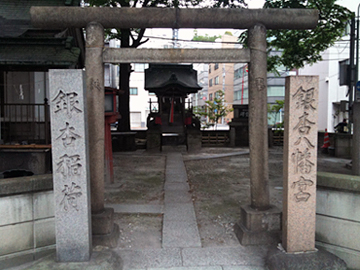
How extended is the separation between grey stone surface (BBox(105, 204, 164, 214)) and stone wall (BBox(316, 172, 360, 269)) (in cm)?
301

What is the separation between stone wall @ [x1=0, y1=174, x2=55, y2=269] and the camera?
12.4ft

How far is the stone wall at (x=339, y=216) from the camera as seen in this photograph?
3920 mm

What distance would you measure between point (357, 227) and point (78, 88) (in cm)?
440

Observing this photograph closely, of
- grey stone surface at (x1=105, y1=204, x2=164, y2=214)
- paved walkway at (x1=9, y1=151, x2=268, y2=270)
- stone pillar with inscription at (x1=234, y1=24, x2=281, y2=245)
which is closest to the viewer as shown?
paved walkway at (x1=9, y1=151, x2=268, y2=270)

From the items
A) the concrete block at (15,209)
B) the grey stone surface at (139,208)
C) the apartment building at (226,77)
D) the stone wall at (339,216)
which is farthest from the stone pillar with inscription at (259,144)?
the apartment building at (226,77)

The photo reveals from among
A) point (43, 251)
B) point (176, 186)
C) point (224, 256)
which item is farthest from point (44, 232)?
point (176, 186)

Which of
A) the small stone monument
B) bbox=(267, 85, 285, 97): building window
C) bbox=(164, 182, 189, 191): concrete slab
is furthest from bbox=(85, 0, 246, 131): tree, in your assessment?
bbox=(267, 85, 285, 97): building window

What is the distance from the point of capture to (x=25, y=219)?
3912 millimetres

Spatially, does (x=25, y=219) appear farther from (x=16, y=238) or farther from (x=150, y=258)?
(x=150, y=258)

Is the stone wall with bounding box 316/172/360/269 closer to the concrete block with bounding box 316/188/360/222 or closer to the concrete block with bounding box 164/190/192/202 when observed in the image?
the concrete block with bounding box 316/188/360/222

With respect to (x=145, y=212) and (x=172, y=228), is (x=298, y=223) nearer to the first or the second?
(x=172, y=228)

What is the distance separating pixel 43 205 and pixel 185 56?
10.4ft

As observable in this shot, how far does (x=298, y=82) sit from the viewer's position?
3.77m

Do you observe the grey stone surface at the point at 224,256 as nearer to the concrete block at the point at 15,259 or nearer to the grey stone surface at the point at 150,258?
the grey stone surface at the point at 150,258
